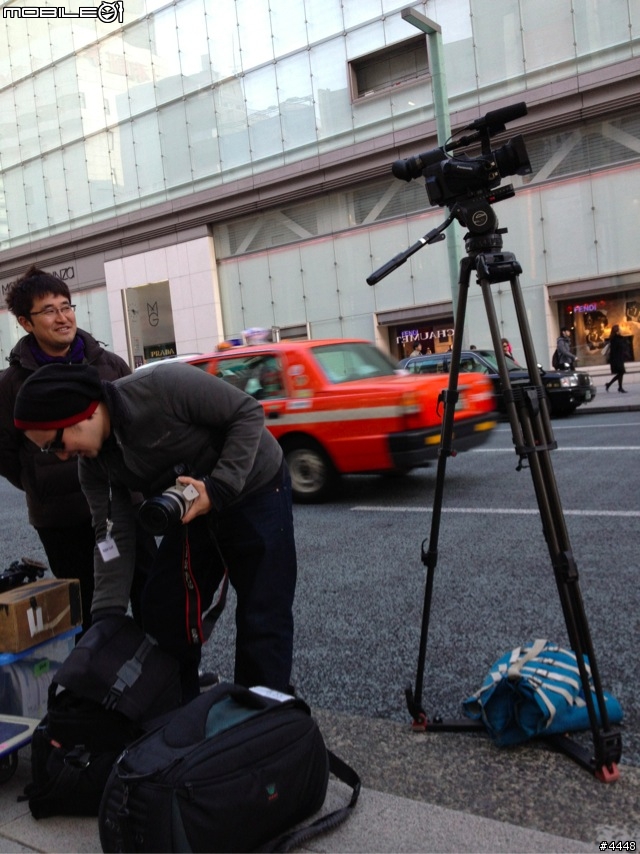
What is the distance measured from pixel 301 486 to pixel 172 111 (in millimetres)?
22626

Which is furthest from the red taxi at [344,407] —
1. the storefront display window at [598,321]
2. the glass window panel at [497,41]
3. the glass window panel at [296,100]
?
the glass window panel at [296,100]

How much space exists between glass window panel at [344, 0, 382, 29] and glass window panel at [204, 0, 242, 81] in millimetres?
4082

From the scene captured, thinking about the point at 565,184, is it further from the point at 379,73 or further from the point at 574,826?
the point at 574,826

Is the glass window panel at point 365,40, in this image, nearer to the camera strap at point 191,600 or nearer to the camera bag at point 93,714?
the camera strap at point 191,600

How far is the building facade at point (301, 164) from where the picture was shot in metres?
20.2

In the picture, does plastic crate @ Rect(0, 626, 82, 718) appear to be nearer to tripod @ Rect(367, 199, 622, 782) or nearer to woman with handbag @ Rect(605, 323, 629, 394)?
tripod @ Rect(367, 199, 622, 782)

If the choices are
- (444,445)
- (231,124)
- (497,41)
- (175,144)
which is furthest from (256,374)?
(175,144)

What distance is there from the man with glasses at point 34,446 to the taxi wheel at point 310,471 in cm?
494

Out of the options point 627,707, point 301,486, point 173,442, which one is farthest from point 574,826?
point 301,486

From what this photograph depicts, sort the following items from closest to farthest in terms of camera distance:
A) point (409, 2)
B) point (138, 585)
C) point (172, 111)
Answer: point (138, 585)
point (409, 2)
point (172, 111)

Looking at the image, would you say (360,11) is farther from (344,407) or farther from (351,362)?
(344,407)

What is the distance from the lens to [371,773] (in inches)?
103

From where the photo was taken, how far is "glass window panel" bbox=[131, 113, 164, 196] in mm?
27844

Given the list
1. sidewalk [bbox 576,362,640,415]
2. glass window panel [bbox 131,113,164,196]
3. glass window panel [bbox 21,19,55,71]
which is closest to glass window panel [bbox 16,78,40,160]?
glass window panel [bbox 21,19,55,71]
